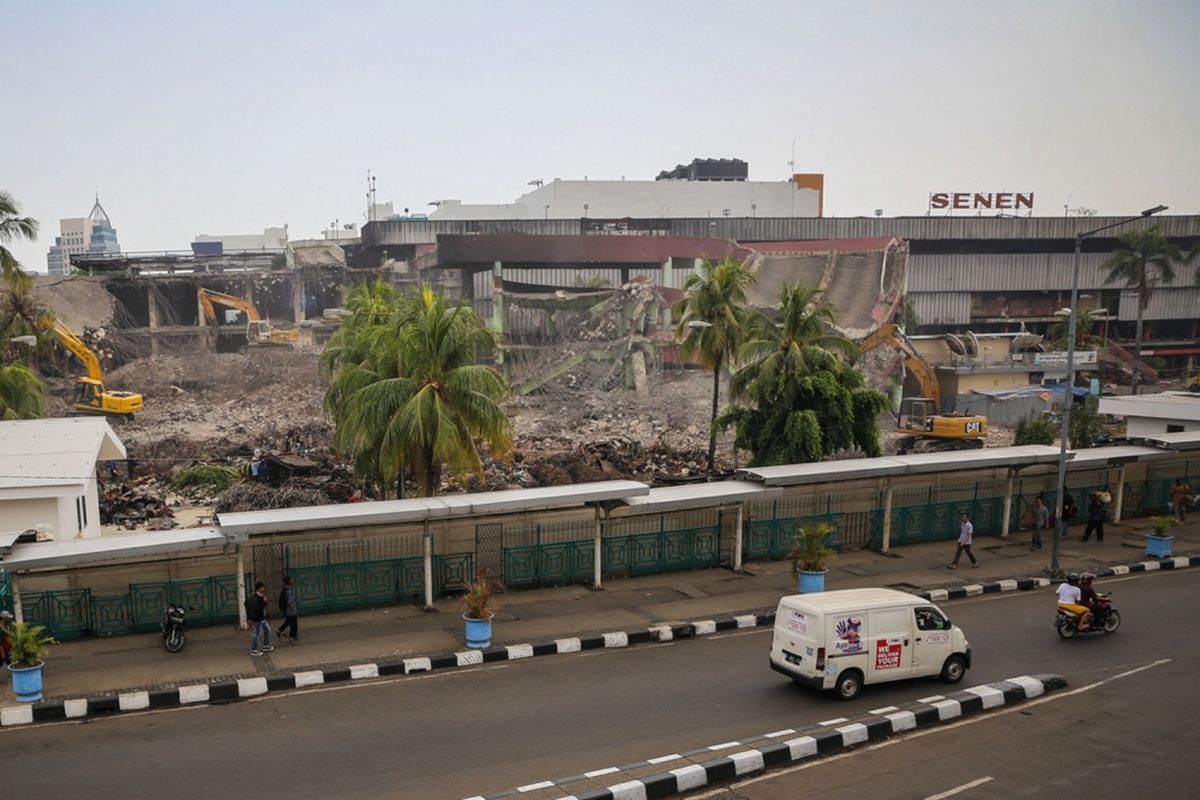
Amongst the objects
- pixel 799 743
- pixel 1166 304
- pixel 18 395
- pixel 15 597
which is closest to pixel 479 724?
pixel 799 743

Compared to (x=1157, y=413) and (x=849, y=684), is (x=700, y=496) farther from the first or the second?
(x=1157, y=413)

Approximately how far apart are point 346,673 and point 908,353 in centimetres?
4233

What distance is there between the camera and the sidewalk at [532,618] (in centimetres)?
1448

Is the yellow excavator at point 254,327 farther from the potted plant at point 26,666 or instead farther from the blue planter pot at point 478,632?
the potted plant at point 26,666

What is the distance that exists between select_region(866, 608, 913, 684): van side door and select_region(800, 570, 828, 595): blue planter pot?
5.08 metres

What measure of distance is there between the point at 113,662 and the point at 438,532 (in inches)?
242

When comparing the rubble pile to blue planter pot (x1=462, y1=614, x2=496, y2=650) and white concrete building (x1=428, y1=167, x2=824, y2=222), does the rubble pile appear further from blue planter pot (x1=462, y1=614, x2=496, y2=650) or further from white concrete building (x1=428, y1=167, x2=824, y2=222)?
white concrete building (x1=428, y1=167, x2=824, y2=222)

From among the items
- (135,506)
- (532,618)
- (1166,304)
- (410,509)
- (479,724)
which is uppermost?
(1166,304)

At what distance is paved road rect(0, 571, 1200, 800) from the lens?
11.0m

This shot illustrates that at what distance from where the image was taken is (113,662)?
48.6 feet

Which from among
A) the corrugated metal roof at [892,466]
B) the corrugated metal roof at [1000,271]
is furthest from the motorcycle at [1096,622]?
the corrugated metal roof at [1000,271]

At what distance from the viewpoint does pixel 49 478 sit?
68.5 ft

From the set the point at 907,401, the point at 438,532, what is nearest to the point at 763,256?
the point at 907,401

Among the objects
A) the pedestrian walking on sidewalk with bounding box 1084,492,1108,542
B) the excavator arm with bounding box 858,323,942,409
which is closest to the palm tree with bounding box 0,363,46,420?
the pedestrian walking on sidewalk with bounding box 1084,492,1108,542
